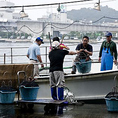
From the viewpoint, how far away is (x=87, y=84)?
11359 mm

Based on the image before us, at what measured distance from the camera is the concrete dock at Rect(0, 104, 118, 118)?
944cm

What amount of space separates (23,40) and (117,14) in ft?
148

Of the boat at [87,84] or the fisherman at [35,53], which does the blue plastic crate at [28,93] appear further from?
the fisherman at [35,53]

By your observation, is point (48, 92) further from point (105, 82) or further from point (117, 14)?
point (117, 14)

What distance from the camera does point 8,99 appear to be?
1141cm

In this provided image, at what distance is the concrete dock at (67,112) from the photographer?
9438 millimetres

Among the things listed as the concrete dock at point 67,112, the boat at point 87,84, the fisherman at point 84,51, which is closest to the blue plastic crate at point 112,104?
the concrete dock at point 67,112

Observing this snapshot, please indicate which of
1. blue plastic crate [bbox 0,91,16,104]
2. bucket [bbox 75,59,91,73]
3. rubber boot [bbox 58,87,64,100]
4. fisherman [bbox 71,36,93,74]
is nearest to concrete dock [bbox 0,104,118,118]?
rubber boot [bbox 58,87,64,100]

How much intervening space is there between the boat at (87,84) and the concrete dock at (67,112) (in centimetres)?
44

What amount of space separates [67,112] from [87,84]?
1.67 metres

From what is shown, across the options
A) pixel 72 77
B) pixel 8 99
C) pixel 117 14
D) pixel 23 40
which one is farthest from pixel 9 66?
pixel 117 14

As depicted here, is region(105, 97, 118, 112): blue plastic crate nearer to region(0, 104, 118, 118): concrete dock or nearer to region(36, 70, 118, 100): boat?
region(0, 104, 118, 118): concrete dock

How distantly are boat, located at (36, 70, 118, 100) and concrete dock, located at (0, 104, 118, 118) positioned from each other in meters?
0.44

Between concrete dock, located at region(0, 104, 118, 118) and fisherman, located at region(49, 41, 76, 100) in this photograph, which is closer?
concrete dock, located at region(0, 104, 118, 118)
